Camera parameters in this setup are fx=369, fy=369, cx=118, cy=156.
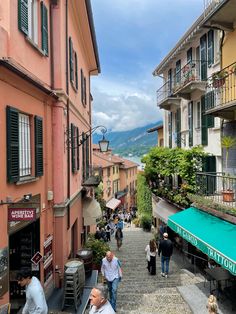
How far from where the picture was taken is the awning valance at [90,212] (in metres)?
17.6

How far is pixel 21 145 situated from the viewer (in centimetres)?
887

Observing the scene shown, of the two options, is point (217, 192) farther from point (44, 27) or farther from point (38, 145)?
point (44, 27)

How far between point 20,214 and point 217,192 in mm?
8920

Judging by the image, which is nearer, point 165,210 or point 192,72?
point 192,72

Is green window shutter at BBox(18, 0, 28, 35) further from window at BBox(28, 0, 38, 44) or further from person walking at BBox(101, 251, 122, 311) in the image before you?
person walking at BBox(101, 251, 122, 311)

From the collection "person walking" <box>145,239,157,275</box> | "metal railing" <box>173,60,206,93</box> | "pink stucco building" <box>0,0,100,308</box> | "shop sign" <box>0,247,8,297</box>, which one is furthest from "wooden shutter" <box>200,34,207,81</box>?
"shop sign" <box>0,247,8,297</box>

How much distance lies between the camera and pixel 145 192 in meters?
38.8

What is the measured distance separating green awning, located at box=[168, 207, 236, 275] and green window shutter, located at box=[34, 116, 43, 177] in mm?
5015

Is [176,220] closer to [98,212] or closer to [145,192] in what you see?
[98,212]

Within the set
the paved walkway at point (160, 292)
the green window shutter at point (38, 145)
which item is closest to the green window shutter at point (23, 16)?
the green window shutter at point (38, 145)

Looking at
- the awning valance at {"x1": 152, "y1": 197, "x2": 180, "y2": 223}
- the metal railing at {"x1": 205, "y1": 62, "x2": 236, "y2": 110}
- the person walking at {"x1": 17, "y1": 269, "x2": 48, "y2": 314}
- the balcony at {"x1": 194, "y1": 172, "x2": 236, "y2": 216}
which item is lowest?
the awning valance at {"x1": 152, "y1": 197, "x2": 180, "y2": 223}

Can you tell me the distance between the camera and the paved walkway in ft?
35.4

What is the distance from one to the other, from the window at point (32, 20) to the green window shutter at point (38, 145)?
204 centimetres

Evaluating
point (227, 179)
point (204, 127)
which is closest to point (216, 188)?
point (227, 179)
